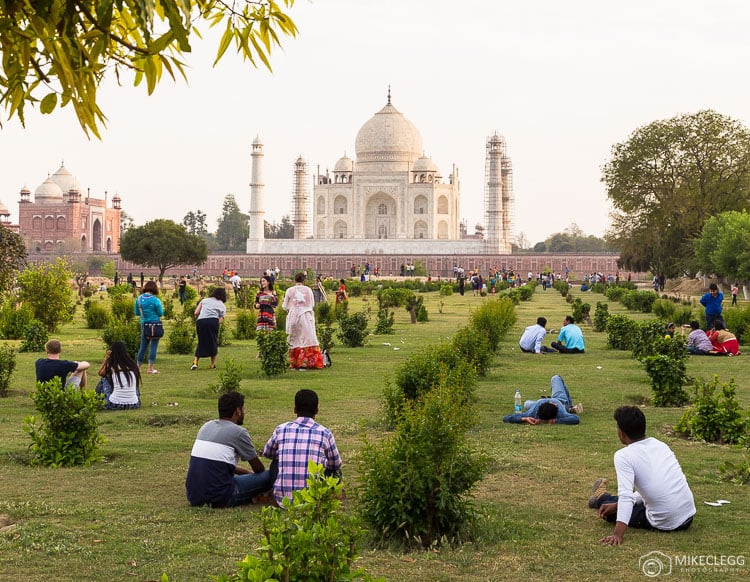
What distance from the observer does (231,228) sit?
73.3 meters

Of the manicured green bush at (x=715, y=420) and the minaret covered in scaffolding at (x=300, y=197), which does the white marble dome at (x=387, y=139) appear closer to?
the minaret covered in scaffolding at (x=300, y=197)

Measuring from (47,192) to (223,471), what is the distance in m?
63.3

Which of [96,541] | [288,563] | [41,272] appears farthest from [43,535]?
[41,272]

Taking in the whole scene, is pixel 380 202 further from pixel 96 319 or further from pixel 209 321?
pixel 209 321

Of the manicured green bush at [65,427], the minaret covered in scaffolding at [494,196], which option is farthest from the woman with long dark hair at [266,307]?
the minaret covered in scaffolding at [494,196]

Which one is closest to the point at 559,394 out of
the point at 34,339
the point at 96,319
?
the point at 34,339

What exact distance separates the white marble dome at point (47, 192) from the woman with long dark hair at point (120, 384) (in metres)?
60.2

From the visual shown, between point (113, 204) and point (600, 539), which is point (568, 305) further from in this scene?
point (113, 204)

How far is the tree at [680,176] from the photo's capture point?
28266 millimetres

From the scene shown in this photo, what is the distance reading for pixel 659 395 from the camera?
723 cm

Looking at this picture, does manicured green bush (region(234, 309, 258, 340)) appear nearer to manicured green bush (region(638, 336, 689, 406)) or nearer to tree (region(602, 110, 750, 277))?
manicured green bush (region(638, 336, 689, 406))

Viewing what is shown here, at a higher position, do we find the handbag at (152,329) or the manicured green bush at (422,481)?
the handbag at (152,329)

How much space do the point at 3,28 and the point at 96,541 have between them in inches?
102

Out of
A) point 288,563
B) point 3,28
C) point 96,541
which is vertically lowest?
point 96,541
